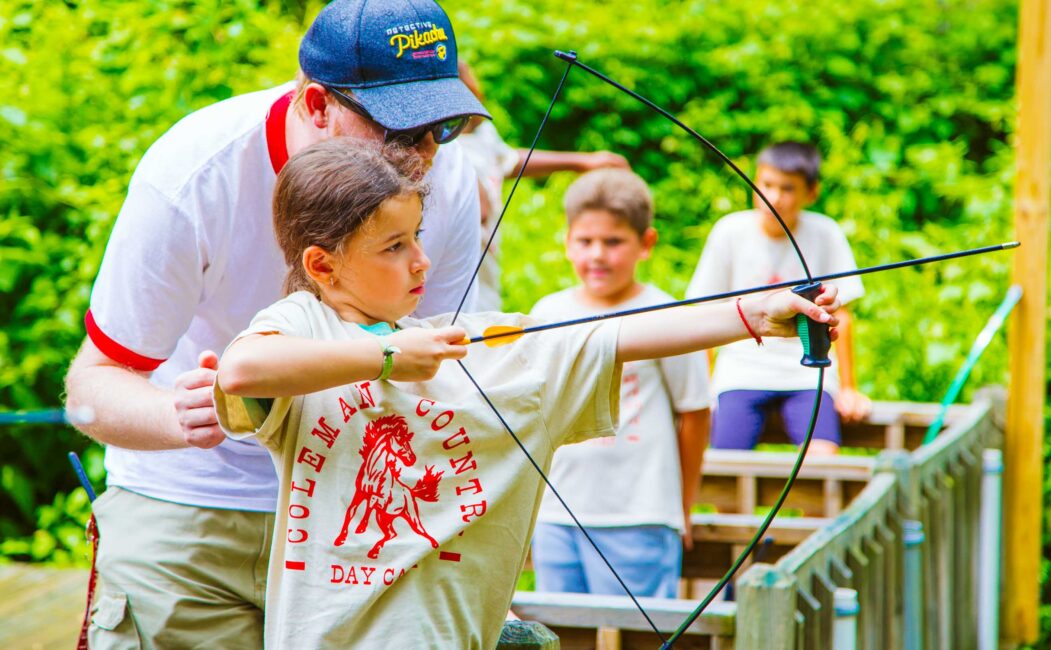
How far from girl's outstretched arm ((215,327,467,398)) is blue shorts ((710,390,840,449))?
3.07 m

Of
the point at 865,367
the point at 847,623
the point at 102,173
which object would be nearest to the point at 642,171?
the point at 865,367

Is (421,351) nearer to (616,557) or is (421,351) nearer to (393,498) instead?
(393,498)

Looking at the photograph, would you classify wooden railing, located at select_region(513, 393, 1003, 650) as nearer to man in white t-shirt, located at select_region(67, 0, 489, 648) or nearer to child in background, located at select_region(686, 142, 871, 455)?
child in background, located at select_region(686, 142, 871, 455)

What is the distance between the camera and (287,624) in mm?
1667

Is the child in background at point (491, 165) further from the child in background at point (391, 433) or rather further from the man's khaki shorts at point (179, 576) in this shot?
the child in background at point (391, 433)

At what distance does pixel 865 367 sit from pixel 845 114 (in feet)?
6.76

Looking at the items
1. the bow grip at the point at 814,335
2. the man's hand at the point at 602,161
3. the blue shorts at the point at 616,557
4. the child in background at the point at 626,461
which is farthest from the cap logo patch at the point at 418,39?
the man's hand at the point at 602,161

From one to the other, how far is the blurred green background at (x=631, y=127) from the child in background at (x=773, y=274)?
1.82m

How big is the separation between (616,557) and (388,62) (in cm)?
164

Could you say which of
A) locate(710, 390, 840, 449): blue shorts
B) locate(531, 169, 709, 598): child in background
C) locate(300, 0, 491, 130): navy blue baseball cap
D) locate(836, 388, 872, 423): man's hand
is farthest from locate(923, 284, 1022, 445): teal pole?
locate(300, 0, 491, 130): navy blue baseball cap

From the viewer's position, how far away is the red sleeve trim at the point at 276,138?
195 cm

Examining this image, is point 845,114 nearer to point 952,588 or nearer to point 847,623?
point 952,588

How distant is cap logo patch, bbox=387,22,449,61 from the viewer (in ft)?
6.25

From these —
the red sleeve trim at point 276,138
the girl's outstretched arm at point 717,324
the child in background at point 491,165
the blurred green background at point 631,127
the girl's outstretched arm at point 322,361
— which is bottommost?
the girl's outstretched arm at point 322,361
